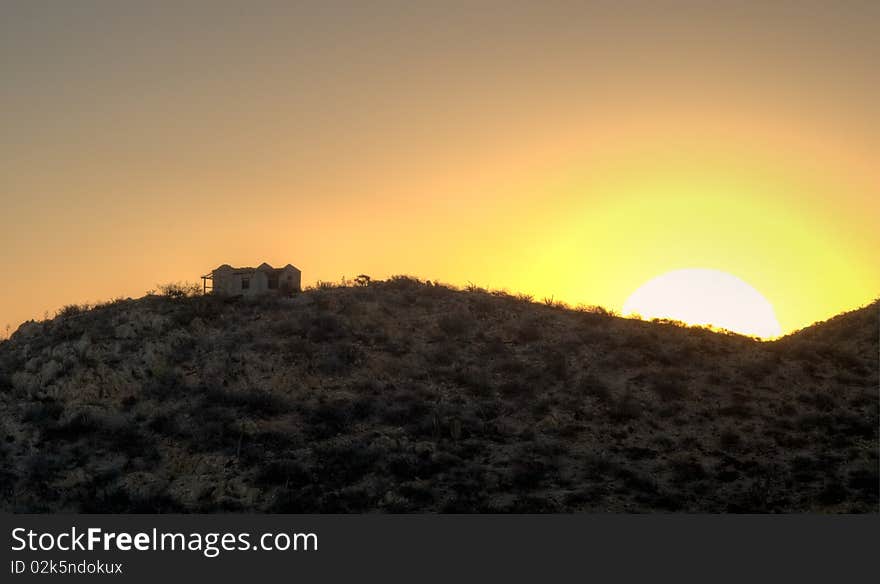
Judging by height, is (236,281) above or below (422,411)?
above

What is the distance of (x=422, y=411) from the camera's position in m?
43.1

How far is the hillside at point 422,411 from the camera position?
35.9 meters

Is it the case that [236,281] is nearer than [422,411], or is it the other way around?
[422,411]

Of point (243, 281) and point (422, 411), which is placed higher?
point (243, 281)

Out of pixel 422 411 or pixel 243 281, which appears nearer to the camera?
pixel 422 411

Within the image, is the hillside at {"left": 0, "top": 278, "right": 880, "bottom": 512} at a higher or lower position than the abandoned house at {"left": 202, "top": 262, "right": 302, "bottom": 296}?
lower

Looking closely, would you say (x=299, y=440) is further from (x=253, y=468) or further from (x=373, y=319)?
(x=373, y=319)

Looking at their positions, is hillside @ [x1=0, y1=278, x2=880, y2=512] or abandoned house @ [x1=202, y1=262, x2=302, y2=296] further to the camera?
abandoned house @ [x1=202, y1=262, x2=302, y2=296]

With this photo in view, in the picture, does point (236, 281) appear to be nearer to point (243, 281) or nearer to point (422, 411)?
point (243, 281)

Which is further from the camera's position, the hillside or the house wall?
the house wall

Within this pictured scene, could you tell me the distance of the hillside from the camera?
35.9 metres

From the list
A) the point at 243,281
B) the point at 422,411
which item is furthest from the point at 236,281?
the point at 422,411

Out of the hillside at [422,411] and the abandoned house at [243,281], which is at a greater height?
the abandoned house at [243,281]

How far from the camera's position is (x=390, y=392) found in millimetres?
45188
